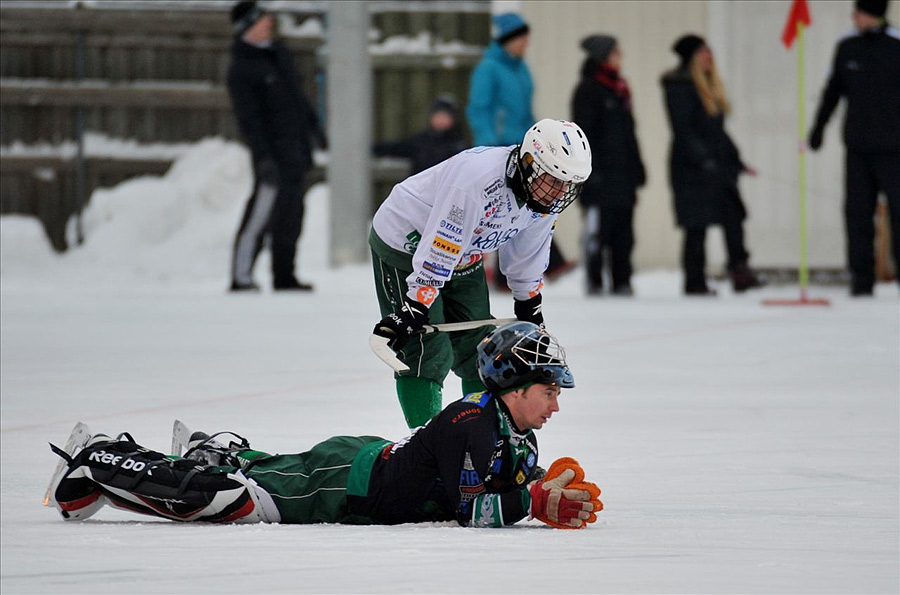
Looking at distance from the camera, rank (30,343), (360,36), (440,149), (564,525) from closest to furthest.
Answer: (564,525) → (30,343) → (440,149) → (360,36)

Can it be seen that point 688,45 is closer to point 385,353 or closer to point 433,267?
point 433,267

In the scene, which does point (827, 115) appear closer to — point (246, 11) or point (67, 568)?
point (246, 11)

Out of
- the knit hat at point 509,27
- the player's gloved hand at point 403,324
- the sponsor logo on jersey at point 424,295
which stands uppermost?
the knit hat at point 509,27

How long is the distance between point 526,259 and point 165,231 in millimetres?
10920

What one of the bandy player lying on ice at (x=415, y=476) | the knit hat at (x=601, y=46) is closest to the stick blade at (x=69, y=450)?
the bandy player lying on ice at (x=415, y=476)

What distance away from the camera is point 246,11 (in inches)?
480

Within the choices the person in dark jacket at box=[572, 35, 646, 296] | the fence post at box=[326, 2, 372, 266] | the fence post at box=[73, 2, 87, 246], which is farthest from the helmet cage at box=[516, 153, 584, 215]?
the fence post at box=[73, 2, 87, 246]

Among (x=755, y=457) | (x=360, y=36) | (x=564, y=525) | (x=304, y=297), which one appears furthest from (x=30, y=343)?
(x=360, y=36)

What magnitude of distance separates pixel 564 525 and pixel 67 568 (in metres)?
1.24

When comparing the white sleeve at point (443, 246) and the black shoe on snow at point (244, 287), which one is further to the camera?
the black shoe on snow at point (244, 287)

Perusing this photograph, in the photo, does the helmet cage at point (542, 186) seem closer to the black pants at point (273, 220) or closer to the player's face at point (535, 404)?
the player's face at point (535, 404)

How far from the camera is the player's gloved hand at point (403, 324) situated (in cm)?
477

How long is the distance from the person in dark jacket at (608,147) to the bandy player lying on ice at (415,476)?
24.6 feet

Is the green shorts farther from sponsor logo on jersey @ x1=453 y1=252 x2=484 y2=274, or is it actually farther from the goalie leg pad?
the goalie leg pad
